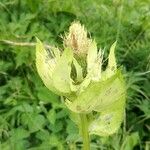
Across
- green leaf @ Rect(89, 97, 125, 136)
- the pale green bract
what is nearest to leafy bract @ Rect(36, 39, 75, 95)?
the pale green bract

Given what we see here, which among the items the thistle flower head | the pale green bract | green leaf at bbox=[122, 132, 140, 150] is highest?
the thistle flower head

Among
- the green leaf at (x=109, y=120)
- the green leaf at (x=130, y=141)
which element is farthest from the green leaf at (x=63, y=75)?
the green leaf at (x=130, y=141)

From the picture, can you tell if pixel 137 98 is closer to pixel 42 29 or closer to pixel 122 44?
pixel 122 44

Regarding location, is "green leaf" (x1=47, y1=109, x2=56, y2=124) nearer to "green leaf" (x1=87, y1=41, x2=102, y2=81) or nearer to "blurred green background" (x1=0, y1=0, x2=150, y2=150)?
"blurred green background" (x1=0, y1=0, x2=150, y2=150)

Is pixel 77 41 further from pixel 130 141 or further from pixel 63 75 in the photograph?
pixel 130 141

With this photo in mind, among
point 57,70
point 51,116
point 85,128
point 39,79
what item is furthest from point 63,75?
point 39,79
